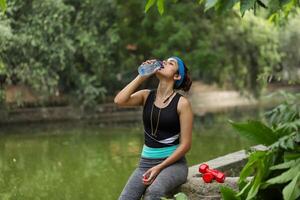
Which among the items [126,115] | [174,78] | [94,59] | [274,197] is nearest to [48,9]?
[94,59]

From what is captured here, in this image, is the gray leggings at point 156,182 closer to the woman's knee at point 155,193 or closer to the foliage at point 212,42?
the woman's knee at point 155,193

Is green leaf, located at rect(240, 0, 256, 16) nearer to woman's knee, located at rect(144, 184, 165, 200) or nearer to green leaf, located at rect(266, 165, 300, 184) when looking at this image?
green leaf, located at rect(266, 165, 300, 184)

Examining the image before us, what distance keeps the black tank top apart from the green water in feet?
11.7

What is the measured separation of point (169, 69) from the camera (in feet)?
15.3

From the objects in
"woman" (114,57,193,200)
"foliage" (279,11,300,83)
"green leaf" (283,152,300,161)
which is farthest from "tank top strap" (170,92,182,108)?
"foliage" (279,11,300,83)

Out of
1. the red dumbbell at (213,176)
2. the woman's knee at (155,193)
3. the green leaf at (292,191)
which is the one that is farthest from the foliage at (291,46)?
the green leaf at (292,191)

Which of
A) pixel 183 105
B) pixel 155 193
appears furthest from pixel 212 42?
pixel 155 193

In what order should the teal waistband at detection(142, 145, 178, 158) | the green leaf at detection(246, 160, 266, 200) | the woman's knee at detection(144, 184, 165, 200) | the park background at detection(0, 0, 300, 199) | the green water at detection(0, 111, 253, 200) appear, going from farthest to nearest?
1. the park background at detection(0, 0, 300, 199)
2. the green water at detection(0, 111, 253, 200)
3. the teal waistband at detection(142, 145, 178, 158)
4. the woman's knee at detection(144, 184, 165, 200)
5. the green leaf at detection(246, 160, 266, 200)

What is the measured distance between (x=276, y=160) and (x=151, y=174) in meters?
1.44

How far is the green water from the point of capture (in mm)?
9000

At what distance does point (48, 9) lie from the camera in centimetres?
2144

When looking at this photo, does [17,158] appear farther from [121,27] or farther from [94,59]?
Result: [121,27]

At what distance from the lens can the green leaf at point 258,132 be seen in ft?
11.2

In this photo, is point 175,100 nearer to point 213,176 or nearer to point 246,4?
point 213,176
